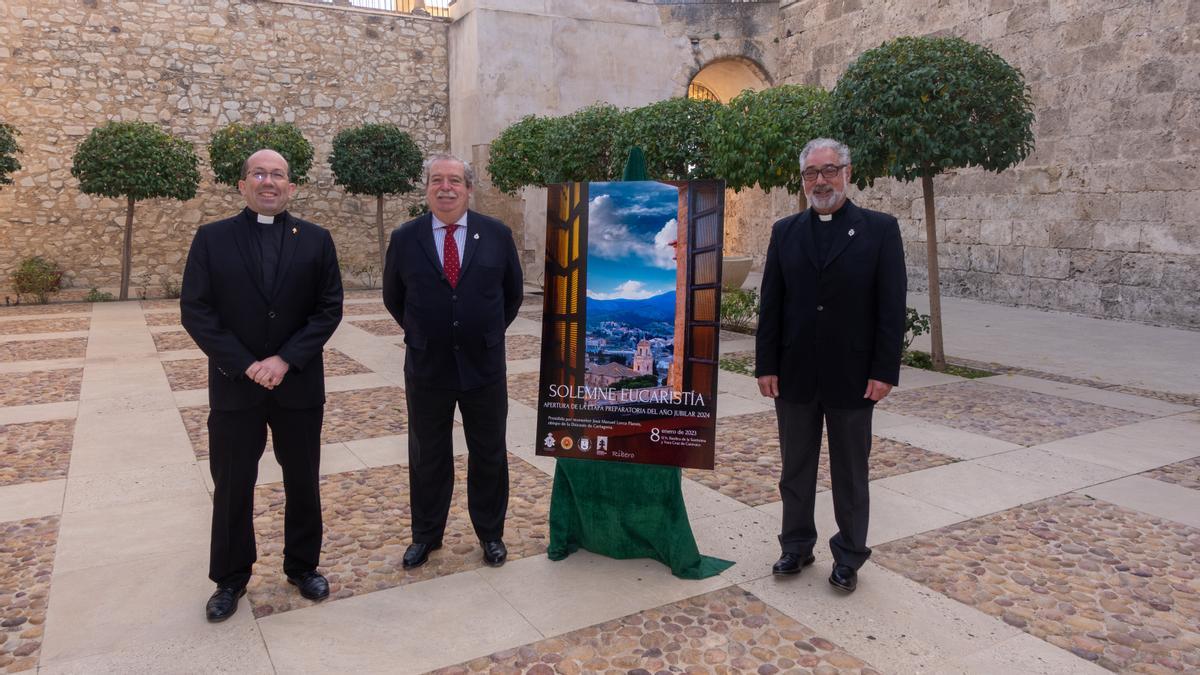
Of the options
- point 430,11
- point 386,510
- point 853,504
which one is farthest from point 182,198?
point 853,504

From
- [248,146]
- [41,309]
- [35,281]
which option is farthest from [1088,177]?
[35,281]

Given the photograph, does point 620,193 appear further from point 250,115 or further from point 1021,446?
point 250,115

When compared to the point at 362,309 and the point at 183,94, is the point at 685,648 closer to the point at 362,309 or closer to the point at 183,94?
the point at 362,309

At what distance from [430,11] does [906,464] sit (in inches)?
591

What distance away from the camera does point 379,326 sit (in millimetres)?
10070

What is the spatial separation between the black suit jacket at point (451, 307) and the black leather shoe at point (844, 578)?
4.86 ft

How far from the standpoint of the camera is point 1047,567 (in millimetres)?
3113

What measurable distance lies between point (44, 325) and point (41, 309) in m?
2.00

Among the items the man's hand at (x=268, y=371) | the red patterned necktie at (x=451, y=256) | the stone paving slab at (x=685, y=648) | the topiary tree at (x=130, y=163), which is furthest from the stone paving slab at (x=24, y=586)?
the topiary tree at (x=130, y=163)

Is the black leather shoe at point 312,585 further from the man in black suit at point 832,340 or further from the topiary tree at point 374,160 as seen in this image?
the topiary tree at point 374,160

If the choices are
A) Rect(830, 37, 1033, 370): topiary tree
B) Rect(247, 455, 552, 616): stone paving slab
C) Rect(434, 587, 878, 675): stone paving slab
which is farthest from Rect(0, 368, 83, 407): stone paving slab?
Rect(830, 37, 1033, 370): topiary tree

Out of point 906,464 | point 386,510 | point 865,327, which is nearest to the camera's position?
point 865,327

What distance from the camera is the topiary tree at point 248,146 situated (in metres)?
12.6

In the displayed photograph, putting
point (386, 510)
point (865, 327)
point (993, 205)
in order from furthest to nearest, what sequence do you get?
1. point (993, 205)
2. point (386, 510)
3. point (865, 327)
